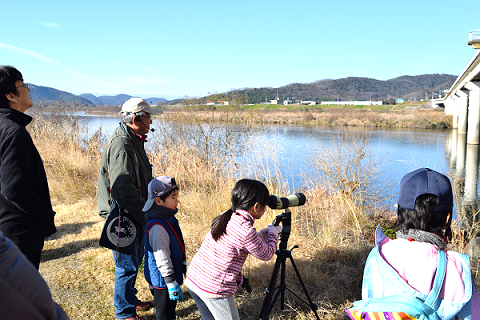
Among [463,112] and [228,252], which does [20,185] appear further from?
[463,112]

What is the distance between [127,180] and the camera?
→ 2445mm

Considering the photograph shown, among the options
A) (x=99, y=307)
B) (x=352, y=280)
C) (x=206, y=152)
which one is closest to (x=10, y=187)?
(x=99, y=307)

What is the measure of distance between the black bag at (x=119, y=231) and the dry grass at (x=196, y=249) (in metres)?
0.75

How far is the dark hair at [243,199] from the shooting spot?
192 cm

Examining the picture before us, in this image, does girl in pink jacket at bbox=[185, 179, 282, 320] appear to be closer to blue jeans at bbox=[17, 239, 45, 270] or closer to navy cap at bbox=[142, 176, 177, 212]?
navy cap at bbox=[142, 176, 177, 212]

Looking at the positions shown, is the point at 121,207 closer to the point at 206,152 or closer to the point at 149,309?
the point at 149,309

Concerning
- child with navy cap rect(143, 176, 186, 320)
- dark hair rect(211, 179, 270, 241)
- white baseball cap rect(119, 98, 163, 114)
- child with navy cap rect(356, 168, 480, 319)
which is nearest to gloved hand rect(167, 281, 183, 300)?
child with navy cap rect(143, 176, 186, 320)

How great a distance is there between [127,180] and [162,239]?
1.81ft

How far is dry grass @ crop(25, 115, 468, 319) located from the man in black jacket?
113 centimetres

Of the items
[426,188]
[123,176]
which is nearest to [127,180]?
[123,176]

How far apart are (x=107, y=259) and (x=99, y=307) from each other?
1.00 m

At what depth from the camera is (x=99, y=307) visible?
2.98 m

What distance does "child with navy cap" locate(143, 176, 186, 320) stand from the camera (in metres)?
2.19

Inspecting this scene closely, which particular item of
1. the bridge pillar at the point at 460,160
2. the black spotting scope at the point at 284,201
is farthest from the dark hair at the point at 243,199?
the bridge pillar at the point at 460,160
